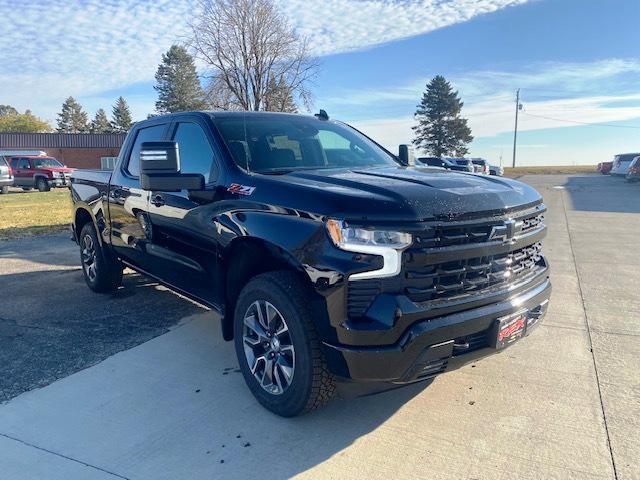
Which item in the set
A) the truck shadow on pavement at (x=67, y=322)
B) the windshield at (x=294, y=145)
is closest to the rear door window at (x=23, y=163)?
the truck shadow on pavement at (x=67, y=322)

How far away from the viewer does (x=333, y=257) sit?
104 inches

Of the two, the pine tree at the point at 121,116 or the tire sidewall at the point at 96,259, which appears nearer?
the tire sidewall at the point at 96,259

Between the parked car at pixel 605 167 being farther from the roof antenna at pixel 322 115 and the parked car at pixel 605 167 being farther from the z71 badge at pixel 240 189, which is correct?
the z71 badge at pixel 240 189

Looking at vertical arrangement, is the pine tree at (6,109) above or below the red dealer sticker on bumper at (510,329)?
above

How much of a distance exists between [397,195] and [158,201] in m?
2.29

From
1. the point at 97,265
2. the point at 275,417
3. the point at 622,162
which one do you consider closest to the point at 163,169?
the point at 275,417

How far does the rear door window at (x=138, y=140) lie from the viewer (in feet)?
15.5

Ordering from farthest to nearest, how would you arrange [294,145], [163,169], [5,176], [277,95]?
1. [277,95]
2. [5,176]
3. [294,145]
4. [163,169]

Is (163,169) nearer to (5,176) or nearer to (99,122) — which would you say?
(5,176)

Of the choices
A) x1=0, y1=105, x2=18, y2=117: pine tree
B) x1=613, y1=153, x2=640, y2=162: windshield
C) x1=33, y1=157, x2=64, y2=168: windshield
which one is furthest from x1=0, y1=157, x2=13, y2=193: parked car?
x1=0, y1=105, x2=18, y2=117: pine tree

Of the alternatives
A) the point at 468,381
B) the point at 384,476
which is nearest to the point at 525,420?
the point at 468,381

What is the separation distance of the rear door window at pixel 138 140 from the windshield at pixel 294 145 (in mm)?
1005

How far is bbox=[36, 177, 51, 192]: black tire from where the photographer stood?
27.0m

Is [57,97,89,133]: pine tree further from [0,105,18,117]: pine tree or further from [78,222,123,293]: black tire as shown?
[78,222,123,293]: black tire
